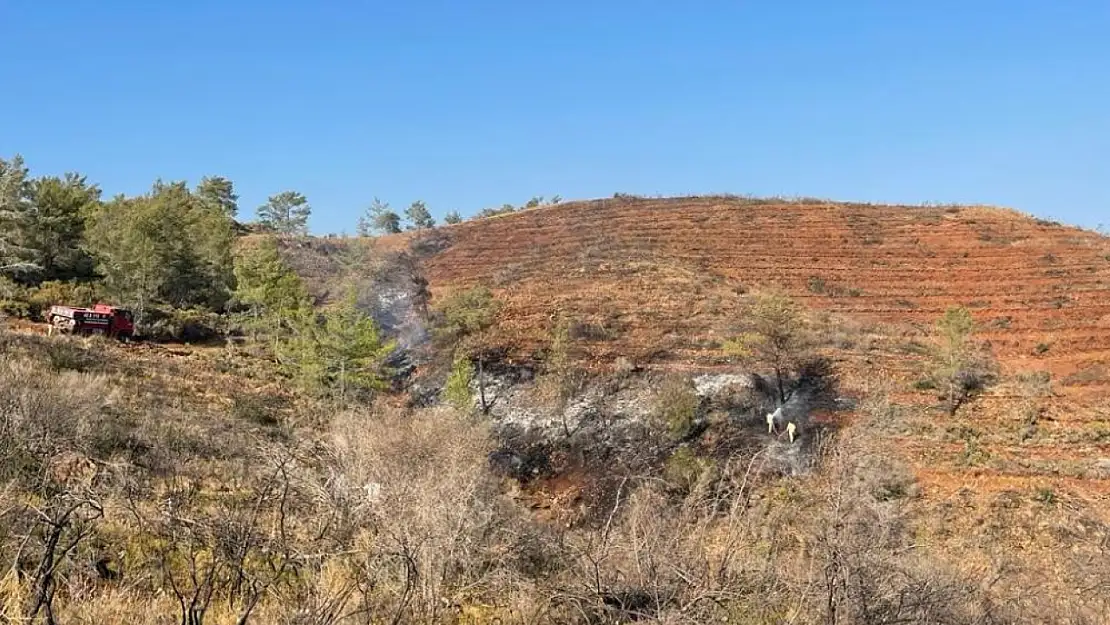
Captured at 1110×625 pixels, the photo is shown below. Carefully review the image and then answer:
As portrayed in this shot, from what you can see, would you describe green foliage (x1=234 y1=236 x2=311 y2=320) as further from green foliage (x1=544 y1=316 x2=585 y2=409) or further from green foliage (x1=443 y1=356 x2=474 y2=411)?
green foliage (x1=544 y1=316 x2=585 y2=409)

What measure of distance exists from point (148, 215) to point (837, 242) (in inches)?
1498

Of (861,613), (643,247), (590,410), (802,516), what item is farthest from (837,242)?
(861,613)

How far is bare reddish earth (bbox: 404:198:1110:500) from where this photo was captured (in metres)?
21.9

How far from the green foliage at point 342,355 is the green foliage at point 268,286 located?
14.1 feet

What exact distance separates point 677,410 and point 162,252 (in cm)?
2378

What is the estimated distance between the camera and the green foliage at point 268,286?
29.8 m

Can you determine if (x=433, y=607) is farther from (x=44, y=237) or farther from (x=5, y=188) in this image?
(x=44, y=237)

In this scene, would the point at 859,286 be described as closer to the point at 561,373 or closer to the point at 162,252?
the point at 561,373

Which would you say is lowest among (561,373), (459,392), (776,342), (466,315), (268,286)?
(459,392)

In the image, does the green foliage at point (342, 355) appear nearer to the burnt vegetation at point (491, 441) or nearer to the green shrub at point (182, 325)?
the burnt vegetation at point (491, 441)

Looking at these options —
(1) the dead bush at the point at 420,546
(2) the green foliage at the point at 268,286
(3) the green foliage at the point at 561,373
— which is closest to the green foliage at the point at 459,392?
(3) the green foliage at the point at 561,373

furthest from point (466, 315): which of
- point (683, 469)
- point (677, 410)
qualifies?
point (683, 469)

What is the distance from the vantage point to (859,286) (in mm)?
39188

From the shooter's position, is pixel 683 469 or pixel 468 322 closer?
pixel 683 469
